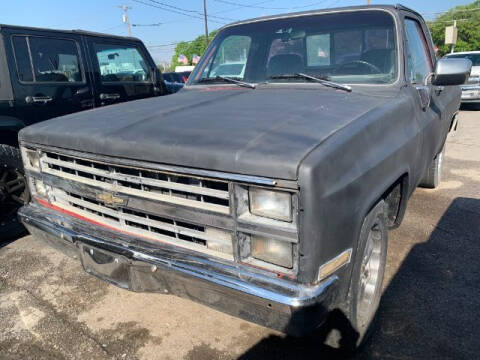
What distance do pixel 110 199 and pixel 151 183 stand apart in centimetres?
36

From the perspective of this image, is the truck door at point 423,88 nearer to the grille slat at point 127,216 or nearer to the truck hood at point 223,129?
the truck hood at point 223,129

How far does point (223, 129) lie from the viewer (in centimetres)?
208

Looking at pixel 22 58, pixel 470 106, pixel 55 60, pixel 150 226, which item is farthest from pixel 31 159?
pixel 470 106

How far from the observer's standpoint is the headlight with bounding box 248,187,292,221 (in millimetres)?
1748

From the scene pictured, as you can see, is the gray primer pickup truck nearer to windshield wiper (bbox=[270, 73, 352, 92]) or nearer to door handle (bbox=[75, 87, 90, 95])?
windshield wiper (bbox=[270, 73, 352, 92])

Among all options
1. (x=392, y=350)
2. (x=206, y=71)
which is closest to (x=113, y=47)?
(x=206, y=71)

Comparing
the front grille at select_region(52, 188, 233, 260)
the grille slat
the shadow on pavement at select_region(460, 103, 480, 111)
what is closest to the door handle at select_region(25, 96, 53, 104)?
the grille slat

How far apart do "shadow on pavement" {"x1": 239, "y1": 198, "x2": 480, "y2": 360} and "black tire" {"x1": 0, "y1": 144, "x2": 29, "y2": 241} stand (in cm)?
287

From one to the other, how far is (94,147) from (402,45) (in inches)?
90.5

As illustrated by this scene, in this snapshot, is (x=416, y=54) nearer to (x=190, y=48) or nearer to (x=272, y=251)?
(x=272, y=251)

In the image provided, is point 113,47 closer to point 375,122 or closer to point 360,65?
point 360,65

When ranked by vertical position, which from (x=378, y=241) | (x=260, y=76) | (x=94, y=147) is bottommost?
(x=378, y=241)

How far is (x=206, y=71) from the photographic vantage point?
12.5 ft

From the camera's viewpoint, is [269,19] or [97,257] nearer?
[97,257]
